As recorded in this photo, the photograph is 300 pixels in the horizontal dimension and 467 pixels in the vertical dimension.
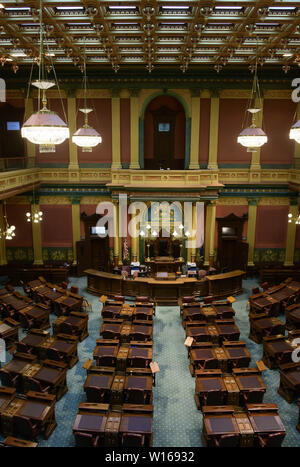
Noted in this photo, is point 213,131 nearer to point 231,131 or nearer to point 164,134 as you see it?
point 231,131

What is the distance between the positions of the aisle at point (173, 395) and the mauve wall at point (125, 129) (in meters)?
8.63

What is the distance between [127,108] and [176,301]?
30.8ft

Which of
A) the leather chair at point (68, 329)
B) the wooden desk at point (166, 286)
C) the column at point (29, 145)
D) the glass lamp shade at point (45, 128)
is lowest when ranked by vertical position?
the leather chair at point (68, 329)

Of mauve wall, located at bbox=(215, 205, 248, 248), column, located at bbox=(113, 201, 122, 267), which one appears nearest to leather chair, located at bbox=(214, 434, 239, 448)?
column, located at bbox=(113, 201, 122, 267)

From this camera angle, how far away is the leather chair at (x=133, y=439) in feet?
22.4

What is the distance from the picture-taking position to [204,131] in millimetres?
17375

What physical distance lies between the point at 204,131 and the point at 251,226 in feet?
17.2

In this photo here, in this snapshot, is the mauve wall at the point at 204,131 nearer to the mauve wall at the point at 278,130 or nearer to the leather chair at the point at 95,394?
the mauve wall at the point at 278,130

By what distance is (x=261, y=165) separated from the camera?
17719mm

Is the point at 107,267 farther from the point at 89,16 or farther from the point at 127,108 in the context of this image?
the point at 89,16

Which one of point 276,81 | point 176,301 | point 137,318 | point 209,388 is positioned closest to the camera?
point 209,388

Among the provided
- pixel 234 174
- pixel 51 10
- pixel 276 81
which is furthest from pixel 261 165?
pixel 51 10

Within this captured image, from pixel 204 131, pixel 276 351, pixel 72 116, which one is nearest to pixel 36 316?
pixel 276 351

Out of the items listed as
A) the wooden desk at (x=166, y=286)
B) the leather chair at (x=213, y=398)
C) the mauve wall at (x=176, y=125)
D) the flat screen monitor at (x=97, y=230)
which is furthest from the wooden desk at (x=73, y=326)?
the mauve wall at (x=176, y=125)
